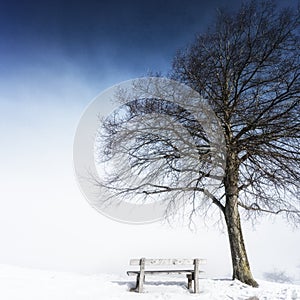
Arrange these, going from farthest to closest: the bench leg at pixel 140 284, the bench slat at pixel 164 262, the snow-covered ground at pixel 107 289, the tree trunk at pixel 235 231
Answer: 1. the tree trunk at pixel 235 231
2. the bench slat at pixel 164 262
3. the bench leg at pixel 140 284
4. the snow-covered ground at pixel 107 289

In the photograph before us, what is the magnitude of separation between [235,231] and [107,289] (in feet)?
14.0

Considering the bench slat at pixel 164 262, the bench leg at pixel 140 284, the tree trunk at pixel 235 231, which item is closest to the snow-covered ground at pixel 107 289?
the bench leg at pixel 140 284

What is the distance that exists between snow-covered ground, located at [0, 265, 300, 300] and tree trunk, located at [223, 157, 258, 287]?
0.36 meters

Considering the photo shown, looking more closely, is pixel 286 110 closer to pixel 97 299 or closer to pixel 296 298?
pixel 296 298

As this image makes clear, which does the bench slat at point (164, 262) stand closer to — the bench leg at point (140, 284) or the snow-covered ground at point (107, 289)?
the bench leg at point (140, 284)

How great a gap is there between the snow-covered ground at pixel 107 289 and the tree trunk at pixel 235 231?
0.36 metres

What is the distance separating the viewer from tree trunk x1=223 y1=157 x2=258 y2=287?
752 centimetres

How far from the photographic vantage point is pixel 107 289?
6371mm

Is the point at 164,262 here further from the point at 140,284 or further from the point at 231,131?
the point at 231,131

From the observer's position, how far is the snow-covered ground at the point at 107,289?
17.8 feet

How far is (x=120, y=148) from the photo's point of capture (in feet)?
29.7

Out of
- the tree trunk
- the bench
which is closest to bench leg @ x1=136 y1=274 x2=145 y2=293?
the bench

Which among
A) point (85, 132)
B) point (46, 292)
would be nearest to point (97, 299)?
point (46, 292)

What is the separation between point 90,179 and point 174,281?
4.55 m
